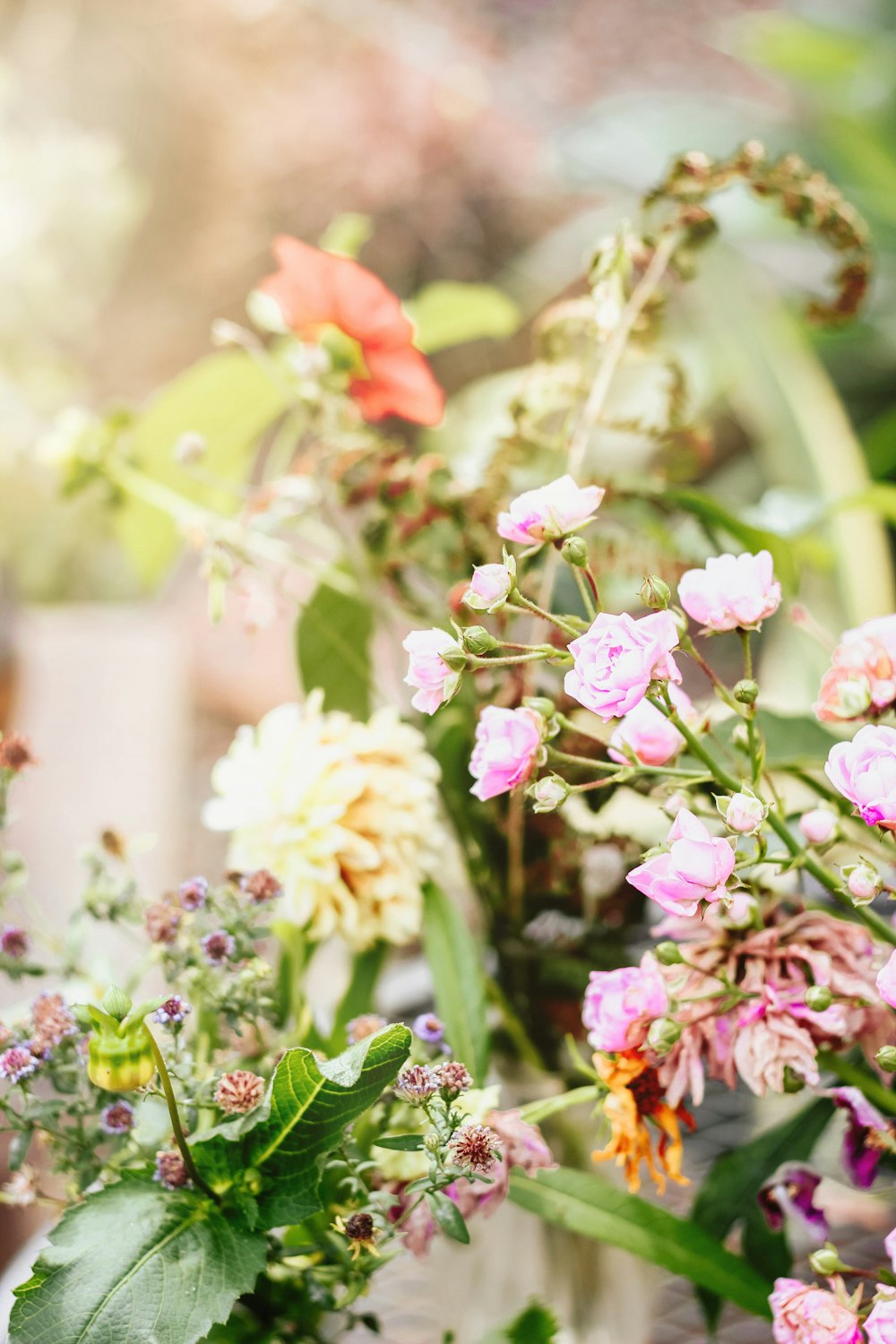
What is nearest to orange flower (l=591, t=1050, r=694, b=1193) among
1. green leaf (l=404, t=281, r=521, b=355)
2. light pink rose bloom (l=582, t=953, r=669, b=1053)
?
Answer: light pink rose bloom (l=582, t=953, r=669, b=1053)

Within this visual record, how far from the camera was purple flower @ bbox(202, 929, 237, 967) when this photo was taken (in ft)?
0.99

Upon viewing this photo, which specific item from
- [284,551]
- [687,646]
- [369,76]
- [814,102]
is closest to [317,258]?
[284,551]

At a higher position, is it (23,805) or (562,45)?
(562,45)

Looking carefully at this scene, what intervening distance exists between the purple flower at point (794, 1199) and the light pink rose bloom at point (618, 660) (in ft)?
0.59

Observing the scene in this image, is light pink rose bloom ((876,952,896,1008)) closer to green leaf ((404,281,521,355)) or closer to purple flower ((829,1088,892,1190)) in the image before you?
purple flower ((829,1088,892,1190))

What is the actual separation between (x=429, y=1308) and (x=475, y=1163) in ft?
0.72

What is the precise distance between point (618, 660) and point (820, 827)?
0.35ft

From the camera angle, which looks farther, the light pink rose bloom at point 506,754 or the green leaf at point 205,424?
the green leaf at point 205,424

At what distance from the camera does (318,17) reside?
4.57ft

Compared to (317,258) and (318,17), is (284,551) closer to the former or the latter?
(317,258)

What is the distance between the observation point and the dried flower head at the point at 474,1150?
0.81ft

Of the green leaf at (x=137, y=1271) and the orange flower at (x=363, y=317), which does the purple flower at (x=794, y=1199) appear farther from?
the orange flower at (x=363, y=317)

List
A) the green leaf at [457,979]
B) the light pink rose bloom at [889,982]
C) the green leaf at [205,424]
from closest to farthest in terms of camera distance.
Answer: the light pink rose bloom at [889,982], the green leaf at [457,979], the green leaf at [205,424]

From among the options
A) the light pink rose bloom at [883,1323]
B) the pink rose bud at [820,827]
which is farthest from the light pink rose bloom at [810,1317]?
the pink rose bud at [820,827]
